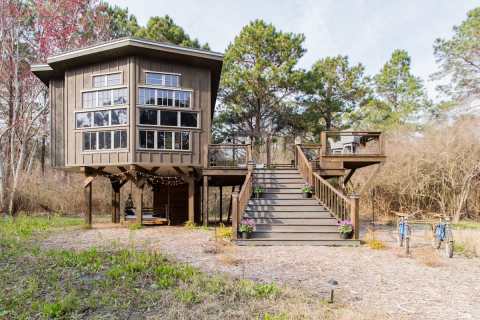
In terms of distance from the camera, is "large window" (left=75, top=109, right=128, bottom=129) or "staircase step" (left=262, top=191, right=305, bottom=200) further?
"large window" (left=75, top=109, right=128, bottom=129)

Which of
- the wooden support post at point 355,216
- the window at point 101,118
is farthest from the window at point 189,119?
the wooden support post at point 355,216

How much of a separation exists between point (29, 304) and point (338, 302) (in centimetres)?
445

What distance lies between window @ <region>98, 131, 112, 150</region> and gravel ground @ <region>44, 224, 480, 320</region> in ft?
10.9

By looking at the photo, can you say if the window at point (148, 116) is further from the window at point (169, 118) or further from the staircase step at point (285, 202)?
the staircase step at point (285, 202)

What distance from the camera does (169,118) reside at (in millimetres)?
11016

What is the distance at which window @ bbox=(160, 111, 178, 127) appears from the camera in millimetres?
10922

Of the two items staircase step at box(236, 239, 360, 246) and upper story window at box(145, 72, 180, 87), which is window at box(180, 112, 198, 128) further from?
staircase step at box(236, 239, 360, 246)

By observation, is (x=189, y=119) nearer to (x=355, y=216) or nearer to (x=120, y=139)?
(x=120, y=139)

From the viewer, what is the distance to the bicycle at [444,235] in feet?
23.2

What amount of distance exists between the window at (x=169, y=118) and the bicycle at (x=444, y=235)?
8.58 m

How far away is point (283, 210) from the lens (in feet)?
31.5

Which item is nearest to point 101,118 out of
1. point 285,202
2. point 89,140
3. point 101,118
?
point 101,118

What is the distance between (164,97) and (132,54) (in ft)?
5.96

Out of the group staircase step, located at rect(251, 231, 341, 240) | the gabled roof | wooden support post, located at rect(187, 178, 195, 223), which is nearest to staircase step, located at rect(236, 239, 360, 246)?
staircase step, located at rect(251, 231, 341, 240)
